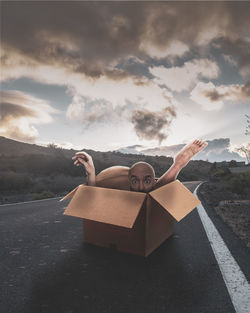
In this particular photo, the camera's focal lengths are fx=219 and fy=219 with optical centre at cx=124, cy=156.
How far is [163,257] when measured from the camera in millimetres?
2211

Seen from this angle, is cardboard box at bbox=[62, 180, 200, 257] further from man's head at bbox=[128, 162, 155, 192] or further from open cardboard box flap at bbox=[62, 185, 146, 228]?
man's head at bbox=[128, 162, 155, 192]

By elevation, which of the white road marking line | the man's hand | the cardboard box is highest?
the man's hand

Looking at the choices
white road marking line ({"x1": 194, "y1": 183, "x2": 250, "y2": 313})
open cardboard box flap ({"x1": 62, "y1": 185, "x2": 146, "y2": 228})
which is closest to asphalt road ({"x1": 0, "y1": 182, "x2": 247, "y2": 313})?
white road marking line ({"x1": 194, "y1": 183, "x2": 250, "y2": 313})

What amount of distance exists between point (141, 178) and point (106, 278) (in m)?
0.97

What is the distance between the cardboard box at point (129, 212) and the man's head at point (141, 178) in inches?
6.2

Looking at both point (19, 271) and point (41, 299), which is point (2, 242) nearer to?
point (19, 271)

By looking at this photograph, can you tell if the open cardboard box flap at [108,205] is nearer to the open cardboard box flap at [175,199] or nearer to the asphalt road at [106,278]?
the open cardboard box flap at [175,199]

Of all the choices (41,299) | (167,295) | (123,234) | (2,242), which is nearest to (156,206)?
(123,234)

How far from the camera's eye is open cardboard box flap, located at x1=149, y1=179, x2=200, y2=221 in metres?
2.06

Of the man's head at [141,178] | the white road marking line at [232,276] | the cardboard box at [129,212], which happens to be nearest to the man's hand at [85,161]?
the cardboard box at [129,212]

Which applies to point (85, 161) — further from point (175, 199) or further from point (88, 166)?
point (175, 199)

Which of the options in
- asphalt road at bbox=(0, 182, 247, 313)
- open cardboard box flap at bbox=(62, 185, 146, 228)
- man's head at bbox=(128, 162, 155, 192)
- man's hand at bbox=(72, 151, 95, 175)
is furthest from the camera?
man's hand at bbox=(72, 151, 95, 175)

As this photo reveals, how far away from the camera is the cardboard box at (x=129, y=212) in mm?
2041

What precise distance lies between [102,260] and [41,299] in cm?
72
